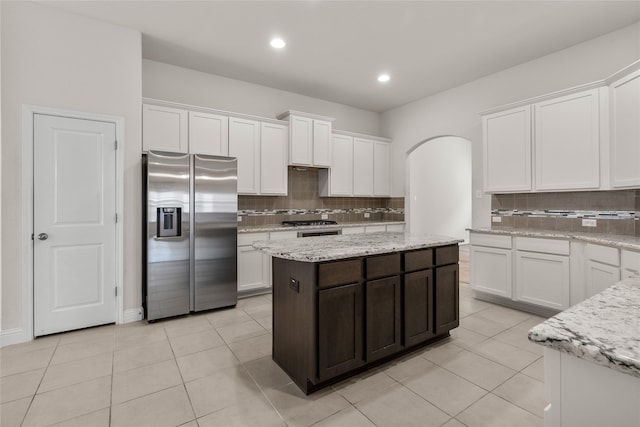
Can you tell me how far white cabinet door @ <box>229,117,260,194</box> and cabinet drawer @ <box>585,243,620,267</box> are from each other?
12.8 ft

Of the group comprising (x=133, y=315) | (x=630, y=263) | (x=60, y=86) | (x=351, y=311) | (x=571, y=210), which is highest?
(x=60, y=86)

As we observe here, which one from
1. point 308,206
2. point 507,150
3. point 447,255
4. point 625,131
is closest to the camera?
point 447,255

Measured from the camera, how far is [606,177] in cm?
316

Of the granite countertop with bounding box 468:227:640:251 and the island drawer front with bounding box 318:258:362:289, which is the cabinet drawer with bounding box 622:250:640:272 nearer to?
the granite countertop with bounding box 468:227:640:251

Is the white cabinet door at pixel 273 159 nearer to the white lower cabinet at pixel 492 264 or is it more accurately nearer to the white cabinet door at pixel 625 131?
the white lower cabinet at pixel 492 264

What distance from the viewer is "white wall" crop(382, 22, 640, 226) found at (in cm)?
342

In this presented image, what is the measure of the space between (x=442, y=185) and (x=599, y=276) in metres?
5.70

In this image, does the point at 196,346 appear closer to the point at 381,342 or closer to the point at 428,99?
the point at 381,342

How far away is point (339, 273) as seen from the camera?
211cm

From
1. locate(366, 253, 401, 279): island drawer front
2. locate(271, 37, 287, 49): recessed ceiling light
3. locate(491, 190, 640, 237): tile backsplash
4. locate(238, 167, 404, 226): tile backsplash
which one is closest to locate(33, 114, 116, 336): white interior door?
locate(238, 167, 404, 226): tile backsplash

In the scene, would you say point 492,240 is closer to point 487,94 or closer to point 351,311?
point 487,94

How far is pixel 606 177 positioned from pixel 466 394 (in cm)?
273

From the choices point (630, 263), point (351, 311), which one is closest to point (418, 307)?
point (351, 311)

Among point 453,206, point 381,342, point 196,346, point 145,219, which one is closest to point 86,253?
point 145,219
